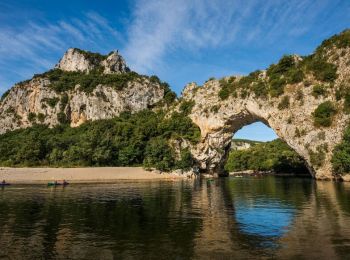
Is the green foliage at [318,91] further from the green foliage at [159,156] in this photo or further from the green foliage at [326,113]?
the green foliage at [159,156]

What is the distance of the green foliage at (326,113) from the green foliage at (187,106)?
121ft

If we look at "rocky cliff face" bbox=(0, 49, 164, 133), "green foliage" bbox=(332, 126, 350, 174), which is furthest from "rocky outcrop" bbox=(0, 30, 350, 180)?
"green foliage" bbox=(332, 126, 350, 174)

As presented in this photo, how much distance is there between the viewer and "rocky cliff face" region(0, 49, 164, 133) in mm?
122438

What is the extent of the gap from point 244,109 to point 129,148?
30456mm

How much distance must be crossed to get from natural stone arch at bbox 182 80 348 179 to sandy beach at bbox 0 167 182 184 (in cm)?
1640

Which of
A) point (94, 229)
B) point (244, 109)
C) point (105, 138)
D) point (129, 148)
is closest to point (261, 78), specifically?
point (244, 109)

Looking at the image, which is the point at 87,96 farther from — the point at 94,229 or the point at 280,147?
the point at 94,229

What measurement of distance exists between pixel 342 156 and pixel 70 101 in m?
100

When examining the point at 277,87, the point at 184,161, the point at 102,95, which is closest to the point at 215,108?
the point at 184,161

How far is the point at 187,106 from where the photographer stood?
92.6 m

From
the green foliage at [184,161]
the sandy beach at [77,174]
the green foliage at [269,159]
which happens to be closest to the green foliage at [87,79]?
the green foliage at [269,159]

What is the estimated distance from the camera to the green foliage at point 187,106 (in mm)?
91456

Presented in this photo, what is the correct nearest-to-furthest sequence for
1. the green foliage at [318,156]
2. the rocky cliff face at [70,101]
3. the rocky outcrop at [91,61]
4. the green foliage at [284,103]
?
the green foliage at [318,156], the green foliage at [284,103], the rocky cliff face at [70,101], the rocky outcrop at [91,61]

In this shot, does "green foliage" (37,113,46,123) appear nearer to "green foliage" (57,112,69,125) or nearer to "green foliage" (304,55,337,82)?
"green foliage" (57,112,69,125)
